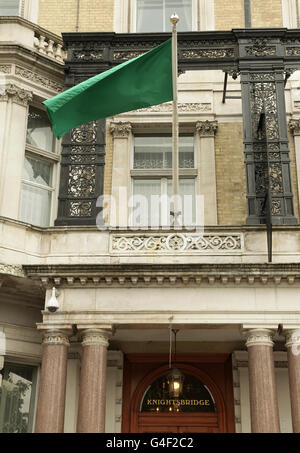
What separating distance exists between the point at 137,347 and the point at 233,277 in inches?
145

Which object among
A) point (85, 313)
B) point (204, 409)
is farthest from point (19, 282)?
point (204, 409)

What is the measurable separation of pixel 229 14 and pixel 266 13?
102cm

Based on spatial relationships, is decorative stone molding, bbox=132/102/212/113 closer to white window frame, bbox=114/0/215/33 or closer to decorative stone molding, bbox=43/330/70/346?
white window frame, bbox=114/0/215/33

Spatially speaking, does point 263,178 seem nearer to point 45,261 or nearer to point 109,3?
point 45,261

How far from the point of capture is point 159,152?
16422 millimetres

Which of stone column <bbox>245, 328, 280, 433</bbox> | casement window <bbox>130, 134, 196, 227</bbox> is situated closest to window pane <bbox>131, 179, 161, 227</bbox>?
casement window <bbox>130, 134, 196, 227</bbox>

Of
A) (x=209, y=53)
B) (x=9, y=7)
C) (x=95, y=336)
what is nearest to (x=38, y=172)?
(x=95, y=336)

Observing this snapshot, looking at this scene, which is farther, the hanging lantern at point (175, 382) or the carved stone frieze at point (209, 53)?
the carved stone frieze at point (209, 53)

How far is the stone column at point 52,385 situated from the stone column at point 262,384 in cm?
369

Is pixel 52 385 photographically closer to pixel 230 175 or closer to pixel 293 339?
pixel 293 339

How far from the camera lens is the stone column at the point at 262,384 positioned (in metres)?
11.8

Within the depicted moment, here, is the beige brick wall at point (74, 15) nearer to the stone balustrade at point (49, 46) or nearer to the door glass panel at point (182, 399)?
the stone balustrade at point (49, 46)

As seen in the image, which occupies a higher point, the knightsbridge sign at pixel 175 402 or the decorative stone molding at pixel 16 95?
the decorative stone molding at pixel 16 95

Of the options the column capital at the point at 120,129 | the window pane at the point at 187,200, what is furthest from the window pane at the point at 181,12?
the window pane at the point at 187,200
